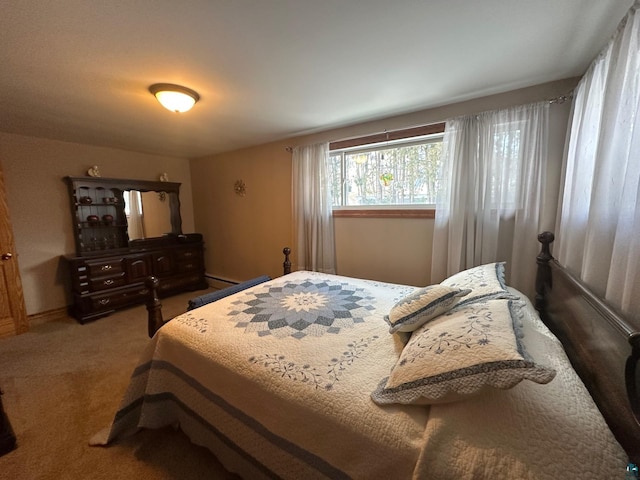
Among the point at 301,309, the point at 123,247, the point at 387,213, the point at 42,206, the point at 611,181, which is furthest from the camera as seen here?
the point at 123,247

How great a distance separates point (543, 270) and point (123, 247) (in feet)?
15.9

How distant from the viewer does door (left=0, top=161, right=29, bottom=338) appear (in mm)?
2758

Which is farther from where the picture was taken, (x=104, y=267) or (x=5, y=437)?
(x=104, y=267)

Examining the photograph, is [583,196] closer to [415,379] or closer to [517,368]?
[517,368]

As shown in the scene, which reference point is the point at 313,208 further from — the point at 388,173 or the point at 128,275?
the point at 128,275

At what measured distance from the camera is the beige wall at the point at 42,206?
9.75 feet

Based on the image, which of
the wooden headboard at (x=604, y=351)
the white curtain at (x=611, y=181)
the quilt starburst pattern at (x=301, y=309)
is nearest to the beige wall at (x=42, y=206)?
the quilt starburst pattern at (x=301, y=309)

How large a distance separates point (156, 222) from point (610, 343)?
195 inches

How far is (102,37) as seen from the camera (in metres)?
1.35

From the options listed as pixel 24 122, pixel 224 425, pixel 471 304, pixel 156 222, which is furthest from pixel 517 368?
pixel 156 222

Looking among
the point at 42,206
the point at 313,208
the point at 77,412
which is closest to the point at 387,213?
the point at 313,208

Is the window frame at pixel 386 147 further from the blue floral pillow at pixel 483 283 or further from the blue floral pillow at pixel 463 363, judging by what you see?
the blue floral pillow at pixel 463 363

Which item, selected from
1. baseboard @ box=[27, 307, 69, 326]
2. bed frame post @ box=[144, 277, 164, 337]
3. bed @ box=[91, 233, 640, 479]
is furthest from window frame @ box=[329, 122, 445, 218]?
baseboard @ box=[27, 307, 69, 326]

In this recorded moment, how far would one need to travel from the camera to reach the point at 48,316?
10.5 ft
